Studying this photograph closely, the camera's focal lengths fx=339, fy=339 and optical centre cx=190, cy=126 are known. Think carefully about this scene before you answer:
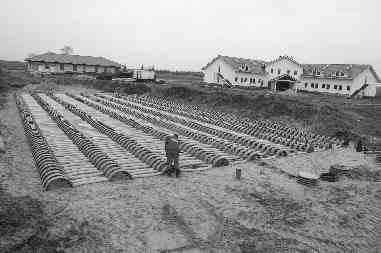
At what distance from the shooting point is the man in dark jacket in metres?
12.2

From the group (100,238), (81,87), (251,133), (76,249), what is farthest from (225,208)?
(81,87)

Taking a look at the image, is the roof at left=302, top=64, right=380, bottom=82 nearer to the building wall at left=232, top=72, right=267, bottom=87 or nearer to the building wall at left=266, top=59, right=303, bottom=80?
the building wall at left=266, top=59, right=303, bottom=80

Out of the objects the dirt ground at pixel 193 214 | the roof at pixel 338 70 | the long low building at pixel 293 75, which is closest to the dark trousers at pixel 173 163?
the dirt ground at pixel 193 214

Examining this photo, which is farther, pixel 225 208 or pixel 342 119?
pixel 342 119

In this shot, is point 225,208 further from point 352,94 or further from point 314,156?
point 352,94

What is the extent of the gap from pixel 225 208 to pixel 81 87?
49.5 m

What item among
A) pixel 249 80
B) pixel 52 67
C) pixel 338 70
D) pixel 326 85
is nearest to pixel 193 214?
pixel 326 85

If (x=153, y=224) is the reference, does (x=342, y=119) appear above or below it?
above

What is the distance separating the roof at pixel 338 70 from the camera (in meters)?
44.3

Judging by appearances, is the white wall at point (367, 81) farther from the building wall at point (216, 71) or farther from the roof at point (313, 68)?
the building wall at point (216, 71)

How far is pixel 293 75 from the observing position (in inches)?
2018

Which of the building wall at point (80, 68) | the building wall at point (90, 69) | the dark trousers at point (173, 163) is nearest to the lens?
the dark trousers at point (173, 163)

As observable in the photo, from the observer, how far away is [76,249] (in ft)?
24.3

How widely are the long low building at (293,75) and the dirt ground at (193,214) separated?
34973mm
